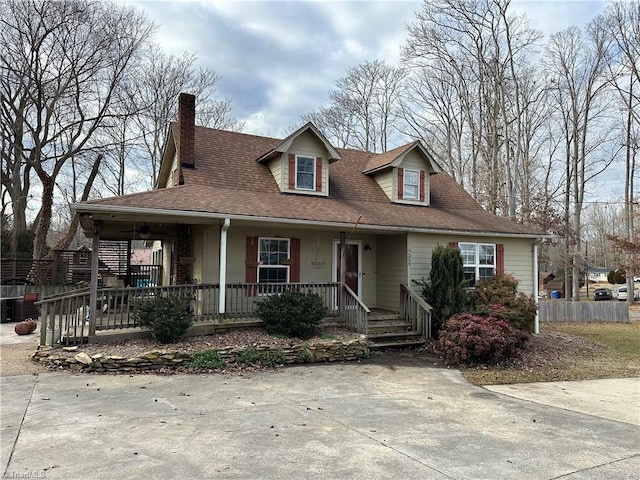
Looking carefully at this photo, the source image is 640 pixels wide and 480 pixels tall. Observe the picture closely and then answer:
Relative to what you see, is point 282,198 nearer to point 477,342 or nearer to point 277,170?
point 277,170

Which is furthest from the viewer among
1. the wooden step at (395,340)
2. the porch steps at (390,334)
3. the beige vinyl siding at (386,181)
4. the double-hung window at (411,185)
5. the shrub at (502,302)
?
the double-hung window at (411,185)

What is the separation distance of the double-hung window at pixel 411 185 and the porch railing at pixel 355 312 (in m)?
4.83

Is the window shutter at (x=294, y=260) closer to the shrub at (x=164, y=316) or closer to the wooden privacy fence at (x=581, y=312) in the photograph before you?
the shrub at (x=164, y=316)

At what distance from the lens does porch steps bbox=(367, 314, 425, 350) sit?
1068 cm

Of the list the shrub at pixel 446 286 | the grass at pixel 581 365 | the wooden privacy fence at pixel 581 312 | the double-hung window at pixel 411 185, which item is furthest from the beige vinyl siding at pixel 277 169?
the wooden privacy fence at pixel 581 312

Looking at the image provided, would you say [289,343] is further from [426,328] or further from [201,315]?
[426,328]

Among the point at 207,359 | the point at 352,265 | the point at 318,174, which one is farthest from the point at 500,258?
the point at 207,359

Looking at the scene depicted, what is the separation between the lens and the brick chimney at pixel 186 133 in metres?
12.1

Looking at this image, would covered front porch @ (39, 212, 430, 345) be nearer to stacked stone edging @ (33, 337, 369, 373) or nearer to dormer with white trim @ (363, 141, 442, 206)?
stacked stone edging @ (33, 337, 369, 373)

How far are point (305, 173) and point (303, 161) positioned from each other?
1.21 feet

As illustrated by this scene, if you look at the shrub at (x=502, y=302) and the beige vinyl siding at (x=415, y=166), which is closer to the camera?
the shrub at (x=502, y=302)

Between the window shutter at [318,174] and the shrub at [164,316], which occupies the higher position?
the window shutter at [318,174]

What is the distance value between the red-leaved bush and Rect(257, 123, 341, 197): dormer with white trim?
18.5ft

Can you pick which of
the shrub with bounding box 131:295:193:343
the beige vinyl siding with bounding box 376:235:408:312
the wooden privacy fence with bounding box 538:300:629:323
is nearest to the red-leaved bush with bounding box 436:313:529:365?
the beige vinyl siding with bounding box 376:235:408:312
